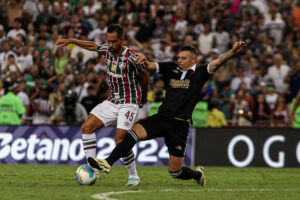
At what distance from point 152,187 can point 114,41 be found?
89.8 inches

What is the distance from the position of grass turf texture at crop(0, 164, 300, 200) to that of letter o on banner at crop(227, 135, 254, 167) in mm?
3446

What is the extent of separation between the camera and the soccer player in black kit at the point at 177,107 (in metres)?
10.2

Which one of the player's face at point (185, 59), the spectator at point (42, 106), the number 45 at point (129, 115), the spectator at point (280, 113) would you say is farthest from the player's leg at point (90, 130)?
the spectator at point (280, 113)

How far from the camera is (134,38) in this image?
23359mm

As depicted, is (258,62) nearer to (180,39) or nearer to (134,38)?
(180,39)

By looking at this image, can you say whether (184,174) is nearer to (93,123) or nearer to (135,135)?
(135,135)

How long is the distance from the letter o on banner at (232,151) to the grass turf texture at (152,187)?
11.3 feet

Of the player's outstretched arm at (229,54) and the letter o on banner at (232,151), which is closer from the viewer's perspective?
the player's outstretched arm at (229,54)

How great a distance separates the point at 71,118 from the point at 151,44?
16.5ft

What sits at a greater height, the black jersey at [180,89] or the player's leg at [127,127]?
the black jersey at [180,89]

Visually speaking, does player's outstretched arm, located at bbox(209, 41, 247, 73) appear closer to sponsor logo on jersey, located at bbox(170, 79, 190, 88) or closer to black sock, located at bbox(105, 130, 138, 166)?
sponsor logo on jersey, located at bbox(170, 79, 190, 88)

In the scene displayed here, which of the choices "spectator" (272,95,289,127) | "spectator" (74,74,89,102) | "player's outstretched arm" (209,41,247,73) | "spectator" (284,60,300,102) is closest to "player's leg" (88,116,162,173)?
"player's outstretched arm" (209,41,247,73)

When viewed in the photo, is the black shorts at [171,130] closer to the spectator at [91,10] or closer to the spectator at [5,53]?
the spectator at [5,53]

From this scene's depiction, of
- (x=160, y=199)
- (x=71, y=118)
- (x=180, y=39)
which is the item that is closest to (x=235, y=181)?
(x=160, y=199)
